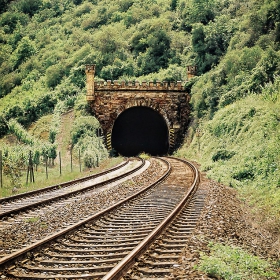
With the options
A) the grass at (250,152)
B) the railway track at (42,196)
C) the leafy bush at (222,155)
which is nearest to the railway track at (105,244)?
the grass at (250,152)

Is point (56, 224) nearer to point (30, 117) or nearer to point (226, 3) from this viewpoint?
point (30, 117)

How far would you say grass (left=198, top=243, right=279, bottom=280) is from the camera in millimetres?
5910

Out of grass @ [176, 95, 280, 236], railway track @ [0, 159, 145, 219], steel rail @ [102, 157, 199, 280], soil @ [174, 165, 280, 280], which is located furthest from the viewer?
grass @ [176, 95, 280, 236]

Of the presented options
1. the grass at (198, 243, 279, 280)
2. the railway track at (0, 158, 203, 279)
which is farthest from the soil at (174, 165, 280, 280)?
the railway track at (0, 158, 203, 279)

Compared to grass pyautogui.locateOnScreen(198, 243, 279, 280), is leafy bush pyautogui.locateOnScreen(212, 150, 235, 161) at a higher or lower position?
lower

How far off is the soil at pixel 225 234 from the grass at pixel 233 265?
0.47 ft

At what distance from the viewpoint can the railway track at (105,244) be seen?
609 cm

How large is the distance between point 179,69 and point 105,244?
Result: 1340 inches

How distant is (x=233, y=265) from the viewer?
6.27m

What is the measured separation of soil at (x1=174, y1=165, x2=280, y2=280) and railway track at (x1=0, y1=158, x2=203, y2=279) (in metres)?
0.30

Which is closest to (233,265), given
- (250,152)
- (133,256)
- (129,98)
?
(133,256)

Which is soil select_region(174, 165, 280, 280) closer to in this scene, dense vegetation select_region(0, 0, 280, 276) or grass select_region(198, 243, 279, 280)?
grass select_region(198, 243, 279, 280)

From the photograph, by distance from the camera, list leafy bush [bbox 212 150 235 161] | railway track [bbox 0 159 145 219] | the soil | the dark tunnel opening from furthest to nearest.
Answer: the dark tunnel opening
leafy bush [bbox 212 150 235 161]
railway track [bbox 0 159 145 219]
the soil

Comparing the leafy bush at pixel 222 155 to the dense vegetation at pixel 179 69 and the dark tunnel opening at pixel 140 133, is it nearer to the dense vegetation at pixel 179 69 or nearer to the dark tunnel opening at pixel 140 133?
the dense vegetation at pixel 179 69
